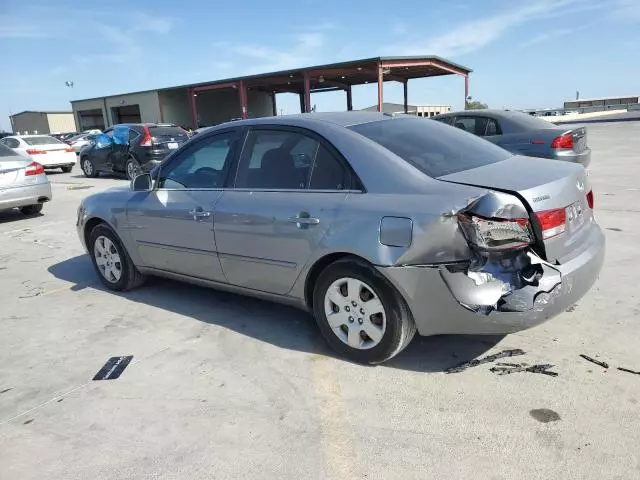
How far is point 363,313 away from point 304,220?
2.31 ft

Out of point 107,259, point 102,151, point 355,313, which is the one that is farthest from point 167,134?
point 355,313

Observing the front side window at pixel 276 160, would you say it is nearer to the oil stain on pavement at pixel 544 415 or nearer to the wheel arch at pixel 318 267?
the wheel arch at pixel 318 267

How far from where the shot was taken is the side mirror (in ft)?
15.1

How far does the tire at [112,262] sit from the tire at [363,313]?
232cm

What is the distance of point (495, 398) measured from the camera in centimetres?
290

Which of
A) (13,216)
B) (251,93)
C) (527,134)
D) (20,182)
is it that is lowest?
(13,216)

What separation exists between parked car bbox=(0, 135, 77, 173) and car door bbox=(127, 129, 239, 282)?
14.8m

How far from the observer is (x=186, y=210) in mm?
4207

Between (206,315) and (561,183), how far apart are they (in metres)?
2.86

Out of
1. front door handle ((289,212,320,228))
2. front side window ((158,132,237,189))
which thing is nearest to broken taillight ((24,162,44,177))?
front side window ((158,132,237,189))

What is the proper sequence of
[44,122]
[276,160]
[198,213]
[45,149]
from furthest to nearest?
[44,122] < [45,149] < [198,213] < [276,160]

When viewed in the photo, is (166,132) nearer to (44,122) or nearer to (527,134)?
(527,134)

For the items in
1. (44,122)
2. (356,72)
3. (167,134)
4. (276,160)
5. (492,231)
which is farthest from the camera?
(44,122)

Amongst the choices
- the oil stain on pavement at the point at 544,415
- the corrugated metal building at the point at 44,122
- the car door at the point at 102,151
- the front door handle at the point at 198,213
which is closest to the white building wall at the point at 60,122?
the corrugated metal building at the point at 44,122
